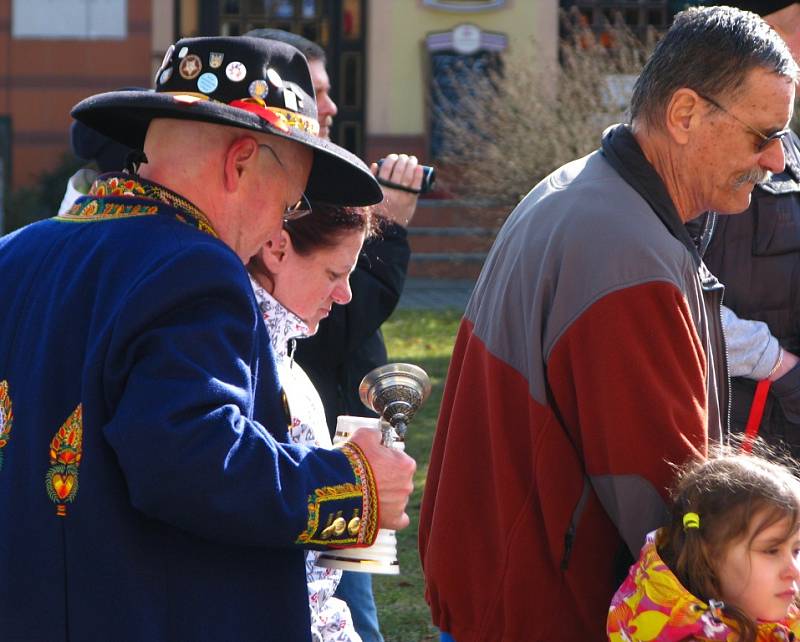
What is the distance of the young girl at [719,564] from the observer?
2.29 meters

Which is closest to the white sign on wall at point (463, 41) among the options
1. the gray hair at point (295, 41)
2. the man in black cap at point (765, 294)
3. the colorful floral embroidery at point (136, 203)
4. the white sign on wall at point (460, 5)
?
the white sign on wall at point (460, 5)

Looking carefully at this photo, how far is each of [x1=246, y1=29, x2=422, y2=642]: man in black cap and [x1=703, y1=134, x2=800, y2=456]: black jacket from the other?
88cm

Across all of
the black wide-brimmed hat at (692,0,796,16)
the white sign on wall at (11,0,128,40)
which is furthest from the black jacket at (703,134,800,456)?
the white sign on wall at (11,0,128,40)

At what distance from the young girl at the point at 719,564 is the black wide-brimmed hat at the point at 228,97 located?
0.85 m

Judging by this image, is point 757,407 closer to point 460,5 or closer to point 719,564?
point 719,564

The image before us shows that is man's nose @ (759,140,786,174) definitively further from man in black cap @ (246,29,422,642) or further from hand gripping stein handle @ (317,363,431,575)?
man in black cap @ (246,29,422,642)

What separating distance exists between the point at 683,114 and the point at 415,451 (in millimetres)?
5689

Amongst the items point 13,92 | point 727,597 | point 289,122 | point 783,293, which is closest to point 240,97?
point 289,122

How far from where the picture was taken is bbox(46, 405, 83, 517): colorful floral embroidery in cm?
200

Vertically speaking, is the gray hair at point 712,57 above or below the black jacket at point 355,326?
above

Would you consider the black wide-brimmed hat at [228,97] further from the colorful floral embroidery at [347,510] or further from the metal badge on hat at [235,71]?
the colorful floral embroidery at [347,510]

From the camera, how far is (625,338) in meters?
2.31

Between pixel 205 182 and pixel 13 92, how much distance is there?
48.7 ft

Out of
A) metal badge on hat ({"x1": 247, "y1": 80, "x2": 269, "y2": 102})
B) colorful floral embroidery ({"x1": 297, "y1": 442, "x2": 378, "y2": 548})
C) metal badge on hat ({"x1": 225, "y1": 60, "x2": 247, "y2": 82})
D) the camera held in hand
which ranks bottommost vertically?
colorful floral embroidery ({"x1": 297, "y1": 442, "x2": 378, "y2": 548})
